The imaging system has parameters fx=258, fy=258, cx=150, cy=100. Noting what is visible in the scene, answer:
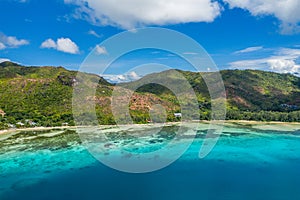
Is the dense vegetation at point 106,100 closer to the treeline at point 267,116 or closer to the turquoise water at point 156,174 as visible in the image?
the treeline at point 267,116

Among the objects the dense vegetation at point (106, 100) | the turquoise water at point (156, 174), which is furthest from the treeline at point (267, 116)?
the turquoise water at point (156, 174)

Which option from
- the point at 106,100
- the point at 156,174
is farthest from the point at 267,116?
the point at 156,174

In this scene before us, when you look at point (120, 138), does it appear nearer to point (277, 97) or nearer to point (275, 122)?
point (275, 122)

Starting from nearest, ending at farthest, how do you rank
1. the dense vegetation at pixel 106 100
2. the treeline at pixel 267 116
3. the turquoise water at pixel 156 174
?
the turquoise water at pixel 156 174 < the dense vegetation at pixel 106 100 < the treeline at pixel 267 116

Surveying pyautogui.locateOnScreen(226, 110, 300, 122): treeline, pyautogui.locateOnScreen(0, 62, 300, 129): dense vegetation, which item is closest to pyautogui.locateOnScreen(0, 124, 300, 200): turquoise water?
pyautogui.locateOnScreen(0, 62, 300, 129): dense vegetation

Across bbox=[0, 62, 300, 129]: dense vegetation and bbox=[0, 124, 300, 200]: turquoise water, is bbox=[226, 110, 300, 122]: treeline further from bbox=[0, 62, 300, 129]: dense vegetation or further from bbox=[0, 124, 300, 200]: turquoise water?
bbox=[0, 124, 300, 200]: turquoise water

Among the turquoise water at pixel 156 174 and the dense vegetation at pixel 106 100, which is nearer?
the turquoise water at pixel 156 174

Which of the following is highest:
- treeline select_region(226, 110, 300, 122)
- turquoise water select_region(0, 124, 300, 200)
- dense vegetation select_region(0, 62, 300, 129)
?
dense vegetation select_region(0, 62, 300, 129)
